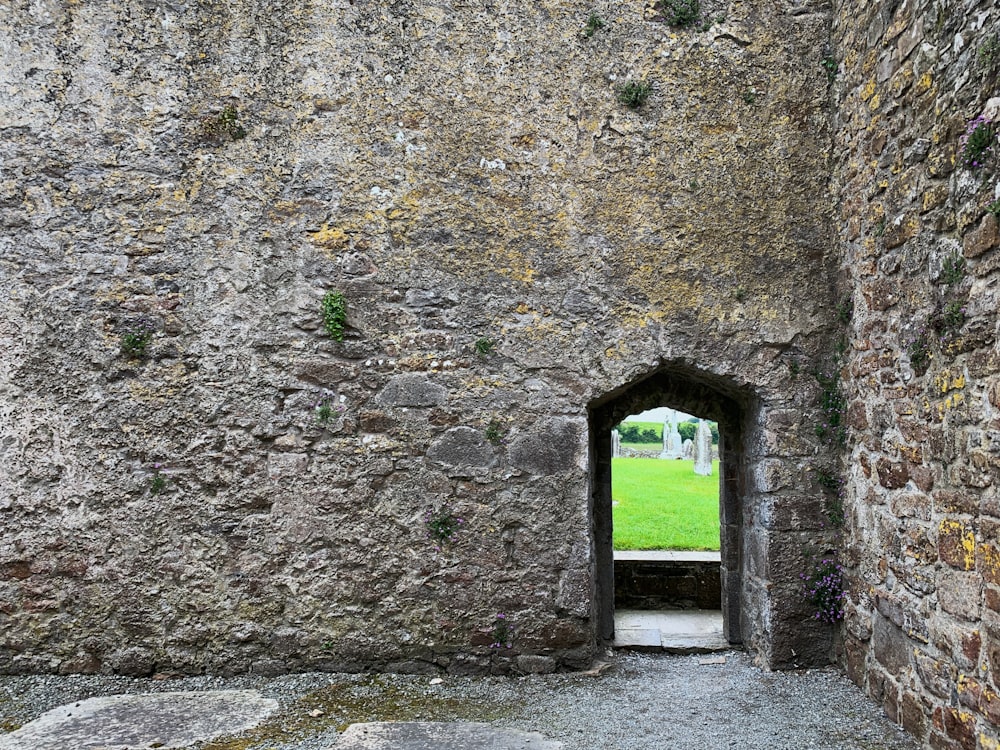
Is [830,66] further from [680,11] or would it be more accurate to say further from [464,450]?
[464,450]

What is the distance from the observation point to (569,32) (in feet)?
14.1

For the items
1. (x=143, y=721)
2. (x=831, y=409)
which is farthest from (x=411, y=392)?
(x=831, y=409)

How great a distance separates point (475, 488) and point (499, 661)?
95 centimetres

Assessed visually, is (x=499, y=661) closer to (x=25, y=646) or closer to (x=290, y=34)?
(x=25, y=646)

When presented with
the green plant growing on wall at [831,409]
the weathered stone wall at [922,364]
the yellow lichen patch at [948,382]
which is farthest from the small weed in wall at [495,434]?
the yellow lichen patch at [948,382]

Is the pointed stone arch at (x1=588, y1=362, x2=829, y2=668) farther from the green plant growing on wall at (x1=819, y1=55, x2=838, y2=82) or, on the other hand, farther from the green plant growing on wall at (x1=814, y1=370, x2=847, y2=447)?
the green plant growing on wall at (x1=819, y1=55, x2=838, y2=82)

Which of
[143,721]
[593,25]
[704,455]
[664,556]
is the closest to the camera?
[143,721]

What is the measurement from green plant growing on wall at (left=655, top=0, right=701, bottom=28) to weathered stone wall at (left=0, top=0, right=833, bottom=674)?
0.07 m

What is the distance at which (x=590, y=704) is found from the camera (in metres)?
3.68

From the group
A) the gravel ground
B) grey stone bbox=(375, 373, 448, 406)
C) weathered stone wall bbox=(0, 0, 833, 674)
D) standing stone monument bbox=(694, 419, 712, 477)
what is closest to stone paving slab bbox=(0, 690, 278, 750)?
the gravel ground

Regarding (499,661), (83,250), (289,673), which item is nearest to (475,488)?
(499,661)

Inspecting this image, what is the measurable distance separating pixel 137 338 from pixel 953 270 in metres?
3.98

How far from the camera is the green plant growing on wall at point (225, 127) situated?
4.21 meters

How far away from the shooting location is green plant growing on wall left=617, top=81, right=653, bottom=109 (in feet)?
13.9
